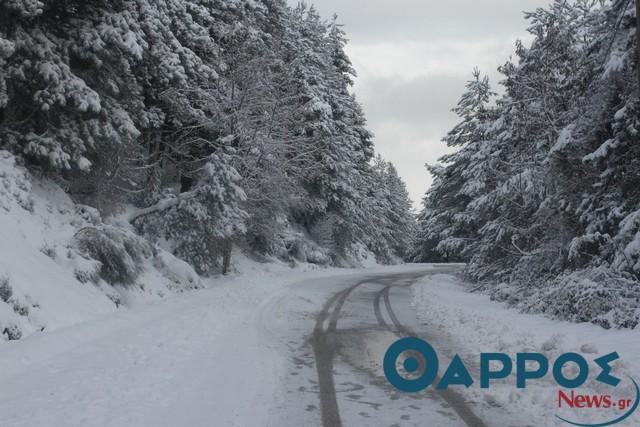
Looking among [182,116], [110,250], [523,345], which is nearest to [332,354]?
[523,345]

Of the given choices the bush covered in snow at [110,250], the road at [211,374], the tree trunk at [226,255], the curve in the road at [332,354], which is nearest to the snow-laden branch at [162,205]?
the tree trunk at [226,255]

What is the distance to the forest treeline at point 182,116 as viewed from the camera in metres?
13.7

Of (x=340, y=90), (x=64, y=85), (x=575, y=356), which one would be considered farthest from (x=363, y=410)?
(x=340, y=90)

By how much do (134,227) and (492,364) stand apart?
14.6m

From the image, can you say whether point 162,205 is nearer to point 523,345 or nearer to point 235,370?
point 235,370

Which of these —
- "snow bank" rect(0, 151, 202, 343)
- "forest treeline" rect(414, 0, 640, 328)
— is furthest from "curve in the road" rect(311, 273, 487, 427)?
"snow bank" rect(0, 151, 202, 343)

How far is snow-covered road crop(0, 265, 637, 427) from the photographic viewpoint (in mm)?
6148

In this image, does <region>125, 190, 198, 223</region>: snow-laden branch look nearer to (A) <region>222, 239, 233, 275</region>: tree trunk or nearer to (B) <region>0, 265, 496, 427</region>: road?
(A) <region>222, 239, 233, 275</region>: tree trunk

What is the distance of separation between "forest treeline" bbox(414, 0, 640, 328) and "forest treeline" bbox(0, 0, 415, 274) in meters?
9.59

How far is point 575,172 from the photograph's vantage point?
1354 centimetres

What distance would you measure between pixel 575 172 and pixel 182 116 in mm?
14598

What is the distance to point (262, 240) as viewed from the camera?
29.7m

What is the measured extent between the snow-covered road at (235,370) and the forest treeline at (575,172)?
1.19 m

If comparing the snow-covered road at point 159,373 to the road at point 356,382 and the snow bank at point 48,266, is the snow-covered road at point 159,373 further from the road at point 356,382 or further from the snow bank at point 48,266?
the snow bank at point 48,266
